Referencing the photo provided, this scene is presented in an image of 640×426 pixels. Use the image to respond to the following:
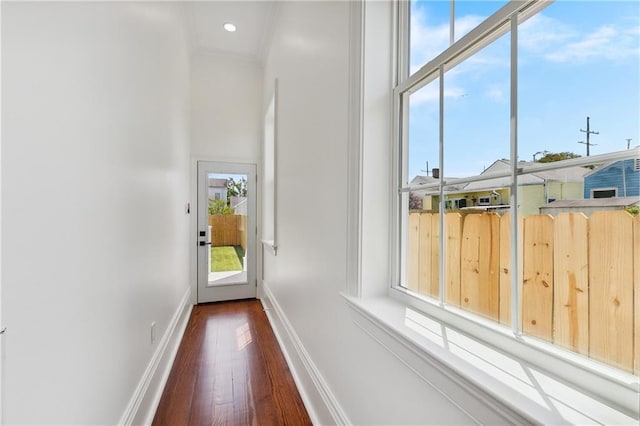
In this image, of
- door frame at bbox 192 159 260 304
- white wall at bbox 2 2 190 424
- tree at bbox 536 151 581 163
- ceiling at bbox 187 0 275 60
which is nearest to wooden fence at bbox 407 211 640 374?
tree at bbox 536 151 581 163

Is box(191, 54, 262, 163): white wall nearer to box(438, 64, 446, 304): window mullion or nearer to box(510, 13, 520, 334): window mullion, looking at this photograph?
box(438, 64, 446, 304): window mullion

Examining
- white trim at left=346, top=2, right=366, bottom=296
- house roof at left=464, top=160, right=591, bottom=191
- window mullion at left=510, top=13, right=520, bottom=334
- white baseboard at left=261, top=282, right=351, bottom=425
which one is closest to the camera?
house roof at left=464, top=160, right=591, bottom=191

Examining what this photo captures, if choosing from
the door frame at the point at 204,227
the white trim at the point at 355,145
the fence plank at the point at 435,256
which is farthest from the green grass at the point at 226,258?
the fence plank at the point at 435,256

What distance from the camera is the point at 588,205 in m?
0.62

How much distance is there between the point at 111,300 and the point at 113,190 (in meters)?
0.49

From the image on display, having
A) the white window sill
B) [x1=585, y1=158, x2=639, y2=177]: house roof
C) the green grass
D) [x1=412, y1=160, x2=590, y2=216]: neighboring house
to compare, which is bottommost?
the green grass

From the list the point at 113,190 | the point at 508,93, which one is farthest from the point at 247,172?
the point at 508,93

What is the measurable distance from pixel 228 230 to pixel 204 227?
307 mm

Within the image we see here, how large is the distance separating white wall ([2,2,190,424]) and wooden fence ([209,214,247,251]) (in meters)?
1.94

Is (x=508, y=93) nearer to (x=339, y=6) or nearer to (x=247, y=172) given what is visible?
(x=339, y=6)

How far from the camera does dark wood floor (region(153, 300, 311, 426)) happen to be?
171 centimetres

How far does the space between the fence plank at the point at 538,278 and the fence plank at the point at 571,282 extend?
0.04 ft

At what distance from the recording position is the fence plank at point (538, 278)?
2.23 feet

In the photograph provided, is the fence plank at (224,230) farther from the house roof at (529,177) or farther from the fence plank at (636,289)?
the fence plank at (636,289)
